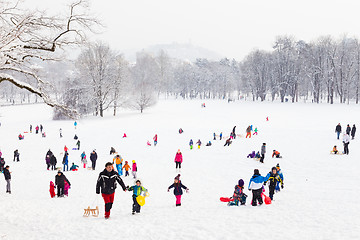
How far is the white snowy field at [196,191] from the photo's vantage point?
7.60 m

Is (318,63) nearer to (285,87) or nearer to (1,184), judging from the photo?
(285,87)

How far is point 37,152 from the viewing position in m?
26.4

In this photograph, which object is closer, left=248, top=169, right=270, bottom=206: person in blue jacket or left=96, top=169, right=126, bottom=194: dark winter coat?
left=96, top=169, right=126, bottom=194: dark winter coat

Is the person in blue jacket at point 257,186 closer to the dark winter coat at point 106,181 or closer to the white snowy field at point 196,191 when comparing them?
the white snowy field at point 196,191

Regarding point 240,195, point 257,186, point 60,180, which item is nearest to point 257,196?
point 257,186

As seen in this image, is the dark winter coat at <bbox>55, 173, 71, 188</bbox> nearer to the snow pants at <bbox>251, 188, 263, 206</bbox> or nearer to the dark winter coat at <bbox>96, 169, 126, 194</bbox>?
the dark winter coat at <bbox>96, 169, 126, 194</bbox>

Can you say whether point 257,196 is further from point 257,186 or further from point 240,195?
point 240,195

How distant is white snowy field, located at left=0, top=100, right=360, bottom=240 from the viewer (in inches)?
299

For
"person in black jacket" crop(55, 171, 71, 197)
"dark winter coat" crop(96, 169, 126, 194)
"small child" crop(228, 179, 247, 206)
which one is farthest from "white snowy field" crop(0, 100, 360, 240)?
"dark winter coat" crop(96, 169, 126, 194)

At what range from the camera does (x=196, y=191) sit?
12961 mm

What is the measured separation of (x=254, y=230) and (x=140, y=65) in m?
88.8

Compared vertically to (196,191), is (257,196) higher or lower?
higher

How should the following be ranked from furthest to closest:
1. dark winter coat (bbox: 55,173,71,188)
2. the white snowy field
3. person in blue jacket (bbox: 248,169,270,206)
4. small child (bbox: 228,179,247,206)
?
dark winter coat (bbox: 55,173,71,188) → small child (bbox: 228,179,247,206) → person in blue jacket (bbox: 248,169,270,206) → the white snowy field

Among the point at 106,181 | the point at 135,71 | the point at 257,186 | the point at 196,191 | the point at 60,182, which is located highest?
the point at 135,71
